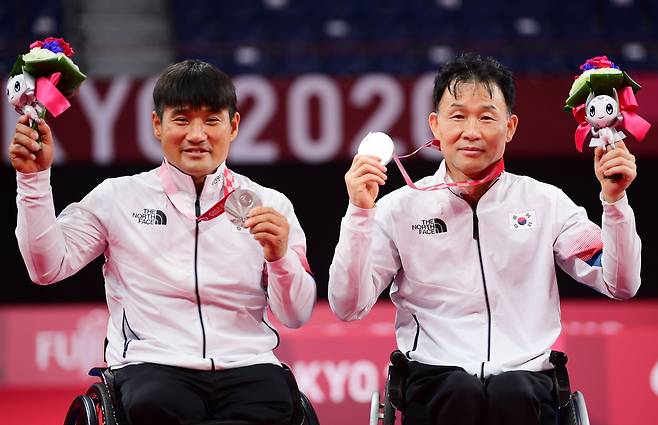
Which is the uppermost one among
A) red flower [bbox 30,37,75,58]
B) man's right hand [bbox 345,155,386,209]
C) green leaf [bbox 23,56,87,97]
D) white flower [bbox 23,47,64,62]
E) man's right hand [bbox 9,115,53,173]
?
red flower [bbox 30,37,75,58]

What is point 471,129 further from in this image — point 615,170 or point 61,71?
point 61,71

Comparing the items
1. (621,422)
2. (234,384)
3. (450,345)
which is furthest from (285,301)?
(621,422)

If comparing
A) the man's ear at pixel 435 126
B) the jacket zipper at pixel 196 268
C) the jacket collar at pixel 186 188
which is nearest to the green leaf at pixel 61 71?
the jacket collar at pixel 186 188

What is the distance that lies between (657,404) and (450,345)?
2510mm

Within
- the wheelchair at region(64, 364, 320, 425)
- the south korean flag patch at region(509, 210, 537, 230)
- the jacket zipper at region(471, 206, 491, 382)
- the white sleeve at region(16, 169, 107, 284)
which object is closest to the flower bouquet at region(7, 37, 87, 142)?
the white sleeve at region(16, 169, 107, 284)

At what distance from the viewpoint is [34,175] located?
121 inches

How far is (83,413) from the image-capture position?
9.83 feet

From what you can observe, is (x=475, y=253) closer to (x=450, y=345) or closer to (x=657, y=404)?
(x=450, y=345)

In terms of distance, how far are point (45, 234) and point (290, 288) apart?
0.71 m

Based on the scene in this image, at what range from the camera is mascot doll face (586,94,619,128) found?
307 cm

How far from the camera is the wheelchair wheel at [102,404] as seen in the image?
292 centimetres

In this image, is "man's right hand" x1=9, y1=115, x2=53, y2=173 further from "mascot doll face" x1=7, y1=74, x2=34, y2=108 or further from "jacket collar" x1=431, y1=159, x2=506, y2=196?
"jacket collar" x1=431, y1=159, x2=506, y2=196

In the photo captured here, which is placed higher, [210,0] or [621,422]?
[210,0]

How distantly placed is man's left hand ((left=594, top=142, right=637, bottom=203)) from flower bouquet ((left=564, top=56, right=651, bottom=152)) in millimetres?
27
